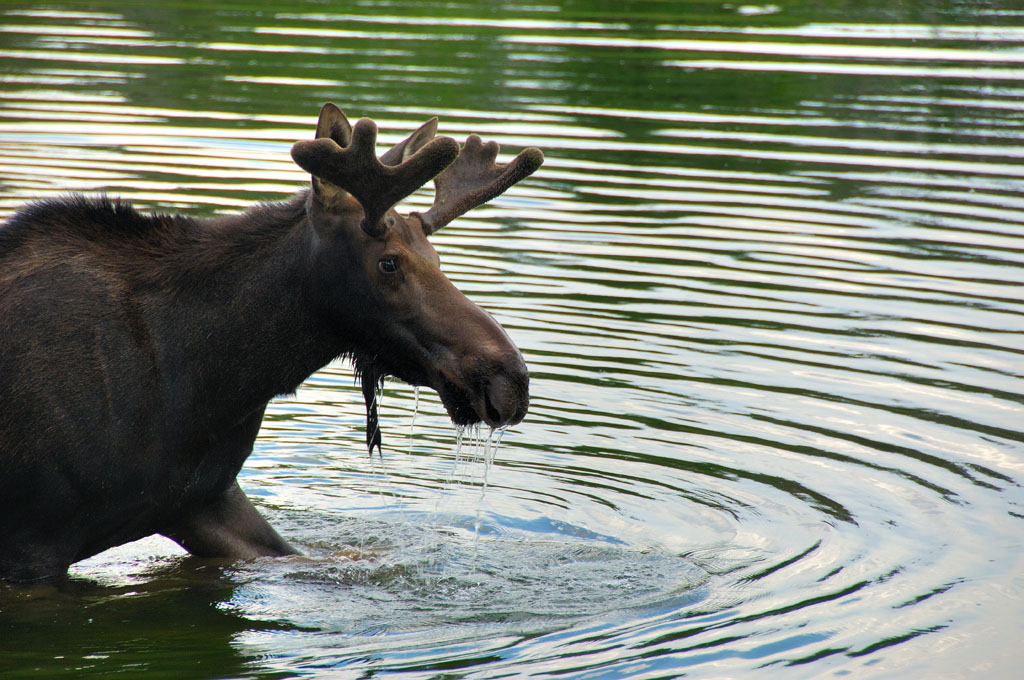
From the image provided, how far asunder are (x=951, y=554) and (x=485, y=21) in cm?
1647

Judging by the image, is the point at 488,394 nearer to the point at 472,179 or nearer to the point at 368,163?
the point at 368,163

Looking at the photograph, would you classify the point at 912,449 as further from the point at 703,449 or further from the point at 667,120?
the point at 667,120

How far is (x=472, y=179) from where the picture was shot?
250 inches

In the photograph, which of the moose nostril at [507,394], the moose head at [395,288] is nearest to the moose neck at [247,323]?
the moose head at [395,288]

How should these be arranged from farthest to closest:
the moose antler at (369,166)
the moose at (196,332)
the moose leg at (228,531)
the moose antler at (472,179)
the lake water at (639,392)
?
1. the moose leg at (228,531)
2. the moose antler at (472,179)
3. the lake water at (639,392)
4. the moose at (196,332)
5. the moose antler at (369,166)

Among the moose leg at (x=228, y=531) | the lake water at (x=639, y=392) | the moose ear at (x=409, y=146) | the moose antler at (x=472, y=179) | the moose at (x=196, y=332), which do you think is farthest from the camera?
the moose leg at (x=228, y=531)

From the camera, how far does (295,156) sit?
5438mm

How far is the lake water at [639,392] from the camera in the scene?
5.88m

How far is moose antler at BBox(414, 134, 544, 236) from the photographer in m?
6.17

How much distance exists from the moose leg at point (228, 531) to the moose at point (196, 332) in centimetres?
30

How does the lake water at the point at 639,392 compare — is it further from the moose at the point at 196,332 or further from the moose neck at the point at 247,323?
the moose neck at the point at 247,323

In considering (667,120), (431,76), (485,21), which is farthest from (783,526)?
(485,21)

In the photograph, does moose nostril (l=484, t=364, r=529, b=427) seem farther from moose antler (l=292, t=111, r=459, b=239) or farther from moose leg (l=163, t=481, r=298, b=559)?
moose leg (l=163, t=481, r=298, b=559)

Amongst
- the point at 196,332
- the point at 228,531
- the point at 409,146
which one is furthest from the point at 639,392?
the point at 196,332
